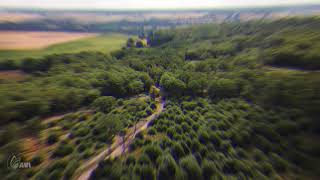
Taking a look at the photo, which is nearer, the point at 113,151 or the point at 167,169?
the point at 167,169

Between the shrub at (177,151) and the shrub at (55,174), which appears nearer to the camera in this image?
the shrub at (55,174)

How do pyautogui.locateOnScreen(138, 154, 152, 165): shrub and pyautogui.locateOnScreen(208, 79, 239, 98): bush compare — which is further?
pyautogui.locateOnScreen(208, 79, 239, 98): bush

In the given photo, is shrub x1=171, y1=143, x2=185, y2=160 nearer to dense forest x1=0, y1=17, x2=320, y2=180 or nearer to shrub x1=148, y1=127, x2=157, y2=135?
dense forest x1=0, y1=17, x2=320, y2=180

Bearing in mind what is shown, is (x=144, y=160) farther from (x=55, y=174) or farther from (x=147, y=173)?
(x=55, y=174)

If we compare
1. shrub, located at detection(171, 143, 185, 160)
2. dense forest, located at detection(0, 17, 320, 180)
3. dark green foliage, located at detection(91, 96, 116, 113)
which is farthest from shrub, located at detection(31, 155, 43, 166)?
shrub, located at detection(171, 143, 185, 160)

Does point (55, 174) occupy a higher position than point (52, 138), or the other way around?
point (52, 138)

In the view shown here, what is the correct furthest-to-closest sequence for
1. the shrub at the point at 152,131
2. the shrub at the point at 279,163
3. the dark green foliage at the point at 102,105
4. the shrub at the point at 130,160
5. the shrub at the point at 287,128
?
1. the dark green foliage at the point at 102,105
2. the shrub at the point at 152,131
3. the shrub at the point at 287,128
4. the shrub at the point at 279,163
5. the shrub at the point at 130,160

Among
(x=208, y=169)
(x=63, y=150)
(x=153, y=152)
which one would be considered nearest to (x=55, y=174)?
(x=63, y=150)

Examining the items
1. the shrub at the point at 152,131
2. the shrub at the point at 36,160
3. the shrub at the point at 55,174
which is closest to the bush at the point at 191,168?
the shrub at the point at 152,131

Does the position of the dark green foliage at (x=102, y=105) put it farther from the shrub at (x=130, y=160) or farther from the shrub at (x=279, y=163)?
the shrub at (x=279, y=163)

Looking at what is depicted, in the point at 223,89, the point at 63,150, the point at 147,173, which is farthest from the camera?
the point at 223,89

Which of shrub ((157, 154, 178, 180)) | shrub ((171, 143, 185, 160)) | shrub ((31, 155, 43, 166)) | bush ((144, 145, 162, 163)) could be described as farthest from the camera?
shrub ((171, 143, 185, 160))
